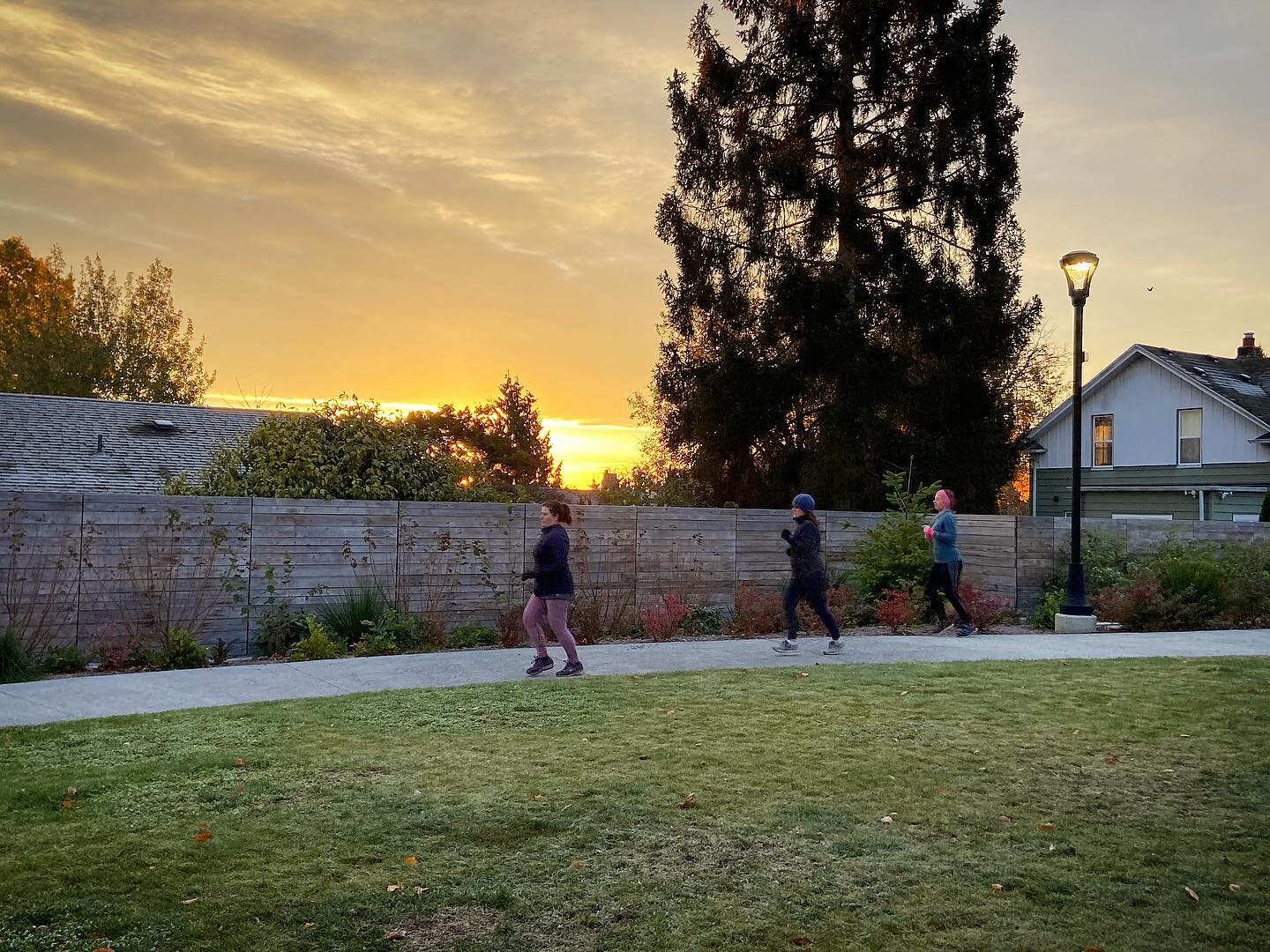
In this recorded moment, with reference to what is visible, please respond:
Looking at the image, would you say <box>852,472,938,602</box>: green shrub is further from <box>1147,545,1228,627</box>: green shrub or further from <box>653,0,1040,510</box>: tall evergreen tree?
<box>653,0,1040,510</box>: tall evergreen tree

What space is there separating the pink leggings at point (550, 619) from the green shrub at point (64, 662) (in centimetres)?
447

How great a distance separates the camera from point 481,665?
397 inches

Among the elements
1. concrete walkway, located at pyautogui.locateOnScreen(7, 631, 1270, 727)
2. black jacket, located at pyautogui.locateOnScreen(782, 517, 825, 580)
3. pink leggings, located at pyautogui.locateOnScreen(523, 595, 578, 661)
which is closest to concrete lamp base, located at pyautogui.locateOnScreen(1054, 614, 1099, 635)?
concrete walkway, located at pyautogui.locateOnScreen(7, 631, 1270, 727)

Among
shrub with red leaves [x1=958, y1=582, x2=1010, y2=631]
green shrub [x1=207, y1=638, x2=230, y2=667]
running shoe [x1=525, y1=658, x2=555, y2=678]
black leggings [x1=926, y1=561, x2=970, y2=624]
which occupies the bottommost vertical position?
green shrub [x1=207, y1=638, x2=230, y2=667]

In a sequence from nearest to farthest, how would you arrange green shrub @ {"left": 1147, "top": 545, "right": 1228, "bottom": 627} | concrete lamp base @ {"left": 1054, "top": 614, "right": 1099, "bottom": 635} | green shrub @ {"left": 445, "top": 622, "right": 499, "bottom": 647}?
green shrub @ {"left": 445, "top": 622, "right": 499, "bottom": 647} → concrete lamp base @ {"left": 1054, "top": 614, "right": 1099, "bottom": 635} → green shrub @ {"left": 1147, "top": 545, "right": 1228, "bottom": 627}

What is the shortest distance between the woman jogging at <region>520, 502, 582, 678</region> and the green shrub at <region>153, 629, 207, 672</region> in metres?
3.56

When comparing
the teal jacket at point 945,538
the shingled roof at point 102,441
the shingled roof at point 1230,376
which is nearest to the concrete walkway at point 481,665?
the teal jacket at point 945,538

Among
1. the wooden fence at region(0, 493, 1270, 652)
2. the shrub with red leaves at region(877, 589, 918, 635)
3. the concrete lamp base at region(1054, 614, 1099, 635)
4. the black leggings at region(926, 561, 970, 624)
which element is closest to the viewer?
the wooden fence at region(0, 493, 1270, 652)

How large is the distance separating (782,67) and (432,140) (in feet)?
46.6

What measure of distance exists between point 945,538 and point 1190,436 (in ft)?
71.9

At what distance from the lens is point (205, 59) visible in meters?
14.5

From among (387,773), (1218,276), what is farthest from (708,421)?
(387,773)

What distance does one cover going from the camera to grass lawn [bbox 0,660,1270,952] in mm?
3918

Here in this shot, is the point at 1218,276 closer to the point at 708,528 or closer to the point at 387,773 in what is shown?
the point at 708,528
